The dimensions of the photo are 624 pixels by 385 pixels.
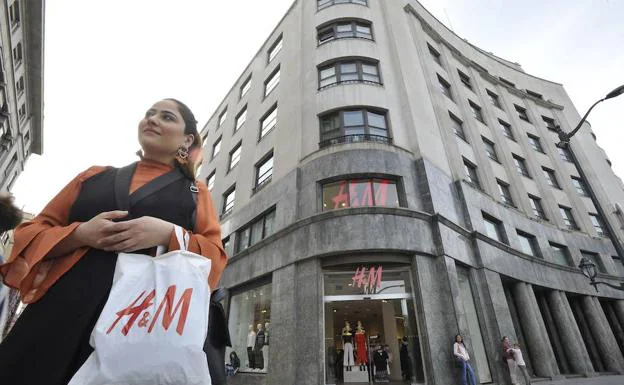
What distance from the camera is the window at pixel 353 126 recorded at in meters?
13.6

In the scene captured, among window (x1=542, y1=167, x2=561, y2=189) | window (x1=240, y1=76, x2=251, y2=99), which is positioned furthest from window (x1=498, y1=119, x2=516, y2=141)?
window (x1=240, y1=76, x2=251, y2=99)

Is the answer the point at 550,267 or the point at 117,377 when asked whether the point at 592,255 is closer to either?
the point at 550,267

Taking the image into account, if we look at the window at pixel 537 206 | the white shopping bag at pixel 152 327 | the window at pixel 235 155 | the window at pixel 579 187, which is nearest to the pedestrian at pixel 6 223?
the white shopping bag at pixel 152 327

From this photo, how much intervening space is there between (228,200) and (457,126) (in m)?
15.0

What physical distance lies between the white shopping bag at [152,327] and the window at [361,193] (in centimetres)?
1095

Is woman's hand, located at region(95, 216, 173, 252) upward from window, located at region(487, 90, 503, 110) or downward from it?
downward

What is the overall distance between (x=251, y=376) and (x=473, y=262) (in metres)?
10.0

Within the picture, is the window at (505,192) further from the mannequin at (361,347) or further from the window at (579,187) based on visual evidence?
the mannequin at (361,347)

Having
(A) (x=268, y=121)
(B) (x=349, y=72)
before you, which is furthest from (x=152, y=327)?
(A) (x=268, y=121)

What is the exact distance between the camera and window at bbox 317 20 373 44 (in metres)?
17.2

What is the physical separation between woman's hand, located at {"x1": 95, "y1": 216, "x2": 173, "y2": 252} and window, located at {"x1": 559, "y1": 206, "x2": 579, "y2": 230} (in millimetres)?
26174

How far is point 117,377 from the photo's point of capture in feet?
3.29

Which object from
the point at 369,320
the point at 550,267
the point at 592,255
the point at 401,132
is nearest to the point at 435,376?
the point at 369,320

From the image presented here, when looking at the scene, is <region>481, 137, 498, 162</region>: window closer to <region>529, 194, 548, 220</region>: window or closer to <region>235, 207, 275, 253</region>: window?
<region>529, 194, 548, 220</region>: window
